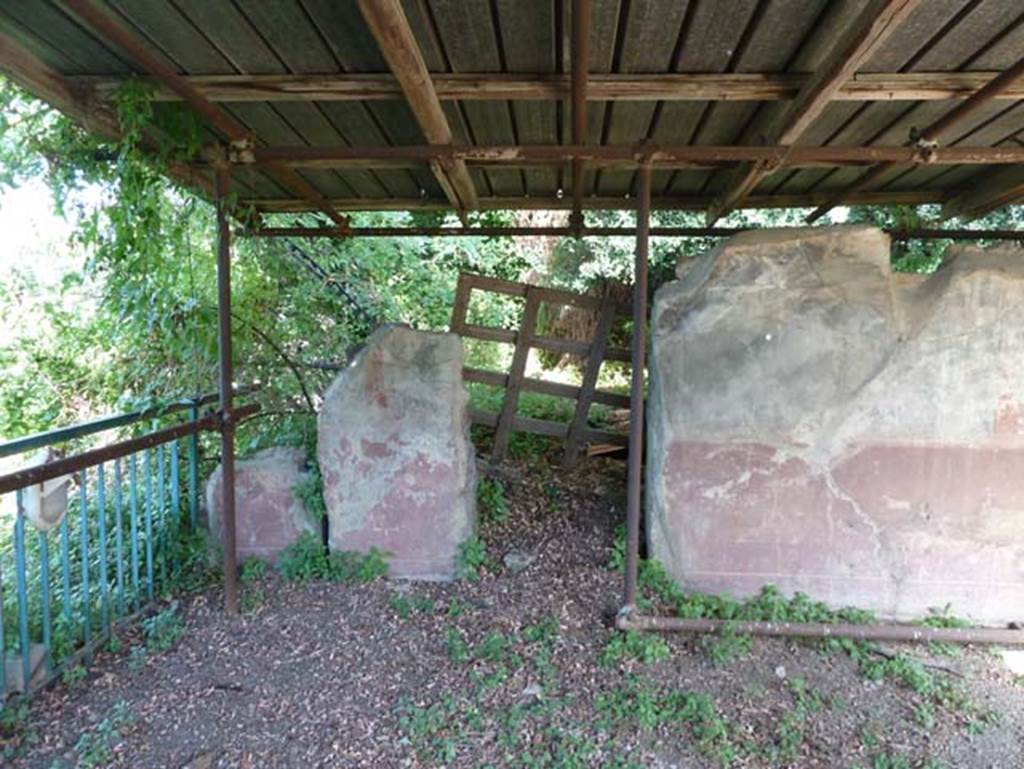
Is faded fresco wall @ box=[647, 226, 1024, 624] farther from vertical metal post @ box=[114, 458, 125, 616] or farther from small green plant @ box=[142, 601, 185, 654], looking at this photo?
vertical metal post @ box=[114, 458, 125, 616]

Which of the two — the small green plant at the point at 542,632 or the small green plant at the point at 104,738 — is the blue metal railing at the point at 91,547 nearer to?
the small green plant at the point at 104,738

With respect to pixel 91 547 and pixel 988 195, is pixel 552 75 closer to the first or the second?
pixel 988 195

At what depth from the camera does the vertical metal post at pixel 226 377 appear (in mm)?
3246

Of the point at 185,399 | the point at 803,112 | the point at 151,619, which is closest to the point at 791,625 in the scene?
the point at 803,112

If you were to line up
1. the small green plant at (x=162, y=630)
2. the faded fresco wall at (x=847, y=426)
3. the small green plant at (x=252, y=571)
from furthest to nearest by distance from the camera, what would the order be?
the small green plant at (x=252, y=571) → the faded fresco wall at (x=847, y=426) → the small green plant at (x=162, y=630)

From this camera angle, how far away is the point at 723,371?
342 cm

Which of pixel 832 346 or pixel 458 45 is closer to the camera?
pixel 458 45

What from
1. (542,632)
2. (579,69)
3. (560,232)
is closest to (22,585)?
(542,632)

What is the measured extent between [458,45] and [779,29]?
45.8 inches

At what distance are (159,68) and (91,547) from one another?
295 centimetres

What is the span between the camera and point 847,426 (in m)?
3.35

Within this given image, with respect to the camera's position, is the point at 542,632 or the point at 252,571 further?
the point at 252,571

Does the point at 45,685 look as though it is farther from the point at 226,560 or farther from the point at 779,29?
Result: the point at 779,29

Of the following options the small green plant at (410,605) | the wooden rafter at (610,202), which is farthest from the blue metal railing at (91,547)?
the wooden rafter at (610,202)
